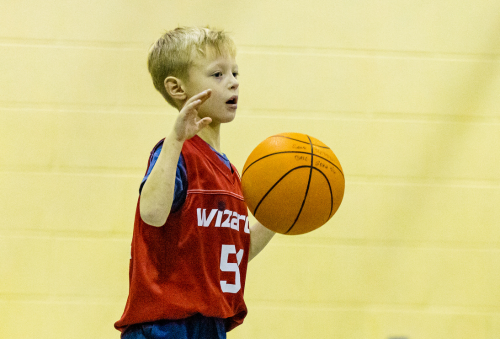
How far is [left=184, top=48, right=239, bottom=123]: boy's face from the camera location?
154cm

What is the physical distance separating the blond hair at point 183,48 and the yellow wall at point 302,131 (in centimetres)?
110

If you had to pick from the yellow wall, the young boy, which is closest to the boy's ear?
the young boy

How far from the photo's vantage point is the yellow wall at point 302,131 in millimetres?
2672

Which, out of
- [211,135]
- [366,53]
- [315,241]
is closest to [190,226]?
[211,135]

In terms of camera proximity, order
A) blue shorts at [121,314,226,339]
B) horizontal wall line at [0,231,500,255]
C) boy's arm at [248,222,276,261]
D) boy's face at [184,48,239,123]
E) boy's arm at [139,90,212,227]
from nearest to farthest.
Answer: boy's arm at [139,90,212,227]
blue shorts at [121,314,226,339]
boy's face at [184,48,239,123]
boy's arm at [248,222,276,261]
horizontal wall line at [0,231,500,255]

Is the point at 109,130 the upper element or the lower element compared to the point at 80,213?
upper

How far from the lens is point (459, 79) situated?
9.07 feet

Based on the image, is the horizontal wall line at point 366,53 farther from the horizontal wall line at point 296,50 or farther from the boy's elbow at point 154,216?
the boy's elbow at point 154,216

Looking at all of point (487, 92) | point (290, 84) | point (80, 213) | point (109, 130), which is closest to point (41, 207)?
point (80, 213)

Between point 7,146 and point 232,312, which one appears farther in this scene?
point 7,146

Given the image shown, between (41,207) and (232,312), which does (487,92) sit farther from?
(41,207)

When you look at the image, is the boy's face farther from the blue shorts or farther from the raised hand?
the blue shorts

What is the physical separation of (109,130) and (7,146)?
20.3 inches

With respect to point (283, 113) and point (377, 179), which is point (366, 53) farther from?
point (377, 179)
